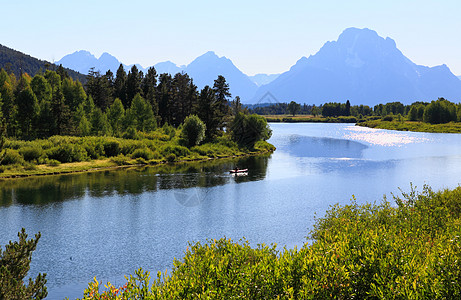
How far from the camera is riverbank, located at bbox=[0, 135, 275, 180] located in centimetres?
8450

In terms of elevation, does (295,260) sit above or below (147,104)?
below

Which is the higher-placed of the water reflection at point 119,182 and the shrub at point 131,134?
the shrub at point 131,134

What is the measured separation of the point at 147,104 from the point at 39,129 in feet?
116

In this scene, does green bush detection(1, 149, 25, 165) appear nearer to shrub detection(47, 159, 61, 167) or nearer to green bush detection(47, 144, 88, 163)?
shrub detection(47, 159, 61, 167)

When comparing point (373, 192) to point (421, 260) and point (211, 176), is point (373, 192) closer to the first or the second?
point (211, 176)

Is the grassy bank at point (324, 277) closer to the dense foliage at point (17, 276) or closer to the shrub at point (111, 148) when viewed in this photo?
the dense foliage at point (17, 276)

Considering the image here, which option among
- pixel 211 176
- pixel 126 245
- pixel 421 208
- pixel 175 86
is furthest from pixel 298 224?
pixel 175 86

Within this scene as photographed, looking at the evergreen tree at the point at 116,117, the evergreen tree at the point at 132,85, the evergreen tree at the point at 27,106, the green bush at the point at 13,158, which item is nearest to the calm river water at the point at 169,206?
the green bush at the point at 13,158

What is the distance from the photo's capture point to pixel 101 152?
104m

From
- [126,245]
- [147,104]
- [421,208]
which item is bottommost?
[126,245]

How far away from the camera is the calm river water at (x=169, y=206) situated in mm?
36969

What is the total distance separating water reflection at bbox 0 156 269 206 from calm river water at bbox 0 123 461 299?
182 mm

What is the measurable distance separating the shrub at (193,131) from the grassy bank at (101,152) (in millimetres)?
2435

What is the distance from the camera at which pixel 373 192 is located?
219ft
